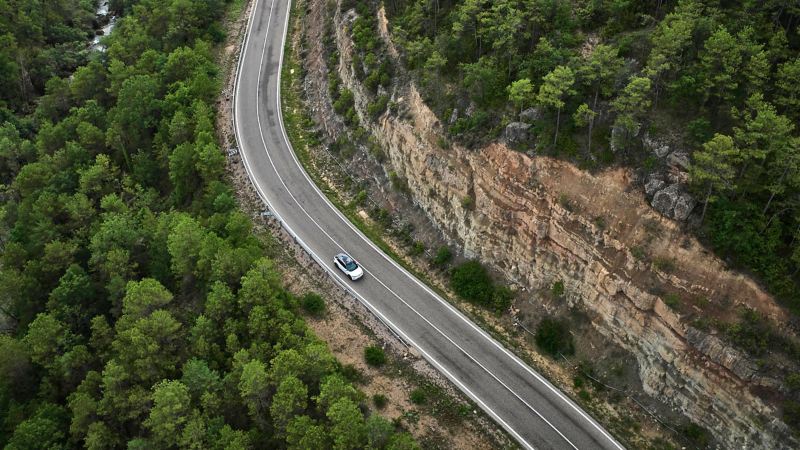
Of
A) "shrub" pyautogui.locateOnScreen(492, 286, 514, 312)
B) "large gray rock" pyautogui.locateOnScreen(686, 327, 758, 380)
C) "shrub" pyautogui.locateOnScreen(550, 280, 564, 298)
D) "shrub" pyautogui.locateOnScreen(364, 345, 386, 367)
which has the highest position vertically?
"large gray rock" pyautogui.locateOnScreen(686, 327, 758, 380)

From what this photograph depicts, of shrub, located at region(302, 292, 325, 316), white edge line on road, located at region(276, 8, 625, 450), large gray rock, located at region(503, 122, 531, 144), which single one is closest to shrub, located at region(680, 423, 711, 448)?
white edge line on road, located at region(276, 8, 625, 450)

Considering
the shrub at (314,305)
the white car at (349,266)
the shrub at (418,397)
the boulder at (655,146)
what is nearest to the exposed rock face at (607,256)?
the boulder at (655,146)

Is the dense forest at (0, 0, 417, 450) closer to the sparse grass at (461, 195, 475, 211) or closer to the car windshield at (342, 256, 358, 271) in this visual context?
the car windshield at (342, 256, 358, 271)

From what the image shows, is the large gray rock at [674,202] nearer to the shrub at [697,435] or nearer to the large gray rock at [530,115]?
the large gray rock at [530,115]

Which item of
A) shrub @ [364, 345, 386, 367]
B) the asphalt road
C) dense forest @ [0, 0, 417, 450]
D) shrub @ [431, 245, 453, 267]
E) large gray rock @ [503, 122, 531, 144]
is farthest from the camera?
shrub @ [431, 245, 453, 267]

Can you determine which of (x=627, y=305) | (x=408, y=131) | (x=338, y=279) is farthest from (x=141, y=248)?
(x=627, y=305)
